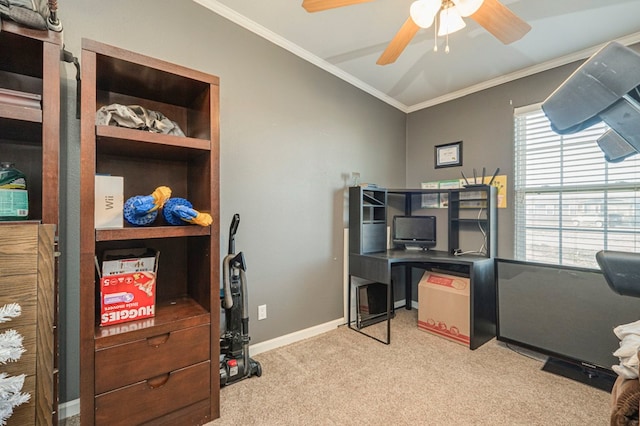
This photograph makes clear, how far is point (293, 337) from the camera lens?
255 centimetres

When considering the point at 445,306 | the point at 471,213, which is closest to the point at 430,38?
the point at 471,213

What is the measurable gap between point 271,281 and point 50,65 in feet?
6.13

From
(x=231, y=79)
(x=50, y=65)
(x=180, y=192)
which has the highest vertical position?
(x=231, y=79)

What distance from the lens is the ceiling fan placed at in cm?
145

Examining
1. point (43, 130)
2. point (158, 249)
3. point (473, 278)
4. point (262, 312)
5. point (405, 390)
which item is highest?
point (43, 130)

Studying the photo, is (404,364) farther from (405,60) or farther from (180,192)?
(405,60)

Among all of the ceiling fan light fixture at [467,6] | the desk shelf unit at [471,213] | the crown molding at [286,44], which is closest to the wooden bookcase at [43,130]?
the crown molding at [286,44]

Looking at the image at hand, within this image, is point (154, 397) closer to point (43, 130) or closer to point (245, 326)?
point (245, 326)

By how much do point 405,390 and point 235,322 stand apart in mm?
1241

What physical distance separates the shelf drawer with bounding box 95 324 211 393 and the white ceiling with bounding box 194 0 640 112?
2.20 meters

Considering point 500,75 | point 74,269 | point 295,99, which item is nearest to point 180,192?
point 74,269

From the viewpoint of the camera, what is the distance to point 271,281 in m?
2.42

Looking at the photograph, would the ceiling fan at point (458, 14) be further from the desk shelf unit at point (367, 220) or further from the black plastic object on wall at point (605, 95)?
the desk shelf unit at point (367, 220)

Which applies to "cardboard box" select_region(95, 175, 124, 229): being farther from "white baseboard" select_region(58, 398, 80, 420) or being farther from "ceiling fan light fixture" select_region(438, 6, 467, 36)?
"ceiling fan light fixture" select_region(438, 6, 467, 36)
